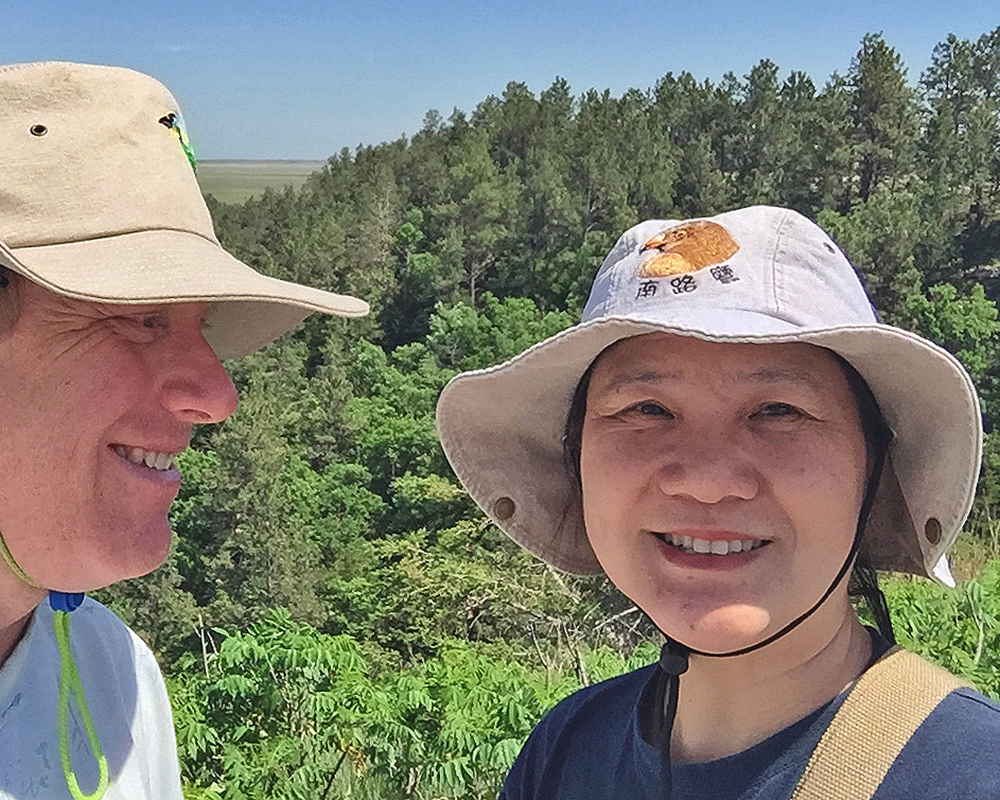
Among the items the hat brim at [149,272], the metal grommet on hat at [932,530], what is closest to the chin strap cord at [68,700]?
the hat brim at [149,272]

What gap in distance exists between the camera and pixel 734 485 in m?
1.32

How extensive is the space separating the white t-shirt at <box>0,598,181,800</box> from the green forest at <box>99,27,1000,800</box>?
1.81 m

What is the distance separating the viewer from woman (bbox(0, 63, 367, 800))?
4.96ft

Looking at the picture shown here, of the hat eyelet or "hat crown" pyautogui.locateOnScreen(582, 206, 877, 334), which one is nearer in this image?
"hat crown" pyautogui.locateOnScreen(582, 206, 877, 334)

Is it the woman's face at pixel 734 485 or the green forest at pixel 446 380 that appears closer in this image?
the woman's face at pixel 734 485

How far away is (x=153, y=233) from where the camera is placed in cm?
161

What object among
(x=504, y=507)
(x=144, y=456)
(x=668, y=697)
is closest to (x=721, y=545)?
(x=668, y=697)

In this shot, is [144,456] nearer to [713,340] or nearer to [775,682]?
[713,340]

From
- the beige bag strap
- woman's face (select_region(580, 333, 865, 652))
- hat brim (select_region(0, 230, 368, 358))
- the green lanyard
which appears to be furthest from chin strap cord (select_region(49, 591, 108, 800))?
the beige bag strap

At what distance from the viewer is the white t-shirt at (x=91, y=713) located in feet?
5.27

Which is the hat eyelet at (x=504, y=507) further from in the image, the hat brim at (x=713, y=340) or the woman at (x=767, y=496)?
the woman at (x=767, y=496)

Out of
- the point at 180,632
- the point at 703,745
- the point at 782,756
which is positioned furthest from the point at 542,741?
the point at 180,632

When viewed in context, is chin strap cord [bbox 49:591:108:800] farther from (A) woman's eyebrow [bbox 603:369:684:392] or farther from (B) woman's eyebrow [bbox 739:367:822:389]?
(B) woman's eyebrow [bbox 739:367:822:389]

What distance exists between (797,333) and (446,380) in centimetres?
2762
